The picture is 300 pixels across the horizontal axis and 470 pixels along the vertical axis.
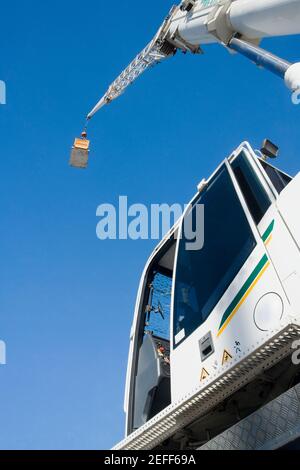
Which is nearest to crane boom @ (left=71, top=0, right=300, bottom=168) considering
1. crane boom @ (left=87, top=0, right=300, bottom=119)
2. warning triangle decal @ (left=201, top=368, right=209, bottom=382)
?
crane boom @ (left=87, top=0, right=300, bottom=119)

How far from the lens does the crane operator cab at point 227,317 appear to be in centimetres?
453

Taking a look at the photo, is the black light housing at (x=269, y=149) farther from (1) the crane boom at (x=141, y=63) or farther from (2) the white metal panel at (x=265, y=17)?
(1) the crane boom at (x=141, y=63)

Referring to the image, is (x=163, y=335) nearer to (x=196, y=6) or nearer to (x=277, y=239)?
(x=277, y=239)

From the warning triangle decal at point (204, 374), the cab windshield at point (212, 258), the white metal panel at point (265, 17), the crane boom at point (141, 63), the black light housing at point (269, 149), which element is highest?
the crane boom at point (141, 63)

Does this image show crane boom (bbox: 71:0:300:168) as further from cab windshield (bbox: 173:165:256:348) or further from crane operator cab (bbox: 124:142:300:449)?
cab windshield (bbox: 173:165:256:348)

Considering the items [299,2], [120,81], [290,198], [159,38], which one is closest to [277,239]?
[290,198]

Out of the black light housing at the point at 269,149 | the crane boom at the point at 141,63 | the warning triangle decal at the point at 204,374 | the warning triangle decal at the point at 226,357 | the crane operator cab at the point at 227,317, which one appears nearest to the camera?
the crane operator cab at the point at 227,317

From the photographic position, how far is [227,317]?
504 centimetres

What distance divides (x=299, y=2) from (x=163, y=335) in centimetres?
463

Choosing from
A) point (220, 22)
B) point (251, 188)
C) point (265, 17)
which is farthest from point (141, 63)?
point (251, 188)

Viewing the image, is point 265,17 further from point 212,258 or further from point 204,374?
point 204,374

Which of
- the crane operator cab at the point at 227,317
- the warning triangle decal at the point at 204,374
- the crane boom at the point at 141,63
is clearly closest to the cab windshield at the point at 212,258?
the crane operator cab at the point at 227,317
